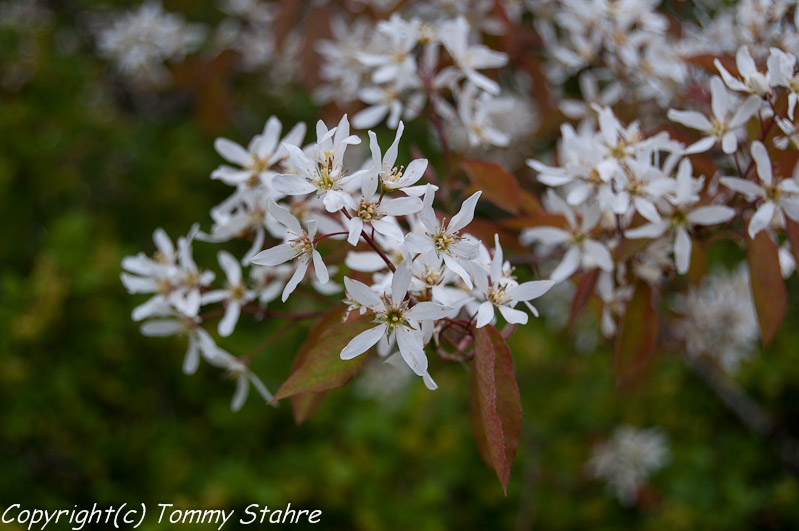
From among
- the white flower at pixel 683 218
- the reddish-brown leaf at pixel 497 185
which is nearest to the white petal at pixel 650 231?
the white flower at pixel 683 218

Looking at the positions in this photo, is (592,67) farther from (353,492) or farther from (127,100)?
(127,100)

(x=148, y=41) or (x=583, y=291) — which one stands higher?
(x=148, y=41)

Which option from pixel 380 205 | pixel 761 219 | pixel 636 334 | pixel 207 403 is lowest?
pixel 207 403

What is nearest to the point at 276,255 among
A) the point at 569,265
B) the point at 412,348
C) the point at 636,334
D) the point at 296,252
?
the point at 296,252

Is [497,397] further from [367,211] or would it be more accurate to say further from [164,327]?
[164,327]

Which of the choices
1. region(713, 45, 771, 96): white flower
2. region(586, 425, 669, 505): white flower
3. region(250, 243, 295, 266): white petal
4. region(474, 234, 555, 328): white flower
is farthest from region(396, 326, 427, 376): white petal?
region(586, 425, 669, 505): white flower

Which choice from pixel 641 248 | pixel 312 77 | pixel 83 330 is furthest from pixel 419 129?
pixel 641 248

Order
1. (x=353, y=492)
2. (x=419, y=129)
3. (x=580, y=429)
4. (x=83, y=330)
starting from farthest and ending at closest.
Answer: (x=419, y=129)
(x=580, y=429)
(x=83, y=330)
(x=353, y=492)
